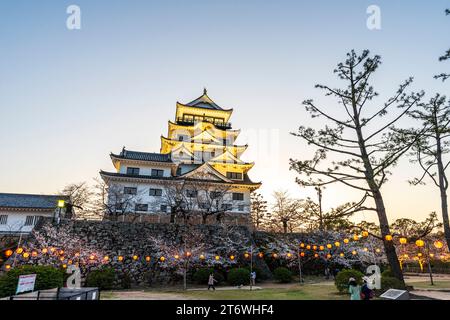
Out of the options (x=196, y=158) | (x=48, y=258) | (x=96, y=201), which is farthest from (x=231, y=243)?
(x=96, y=201)

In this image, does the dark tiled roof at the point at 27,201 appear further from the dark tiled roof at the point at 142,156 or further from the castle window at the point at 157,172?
the castle window at the point at 157,172

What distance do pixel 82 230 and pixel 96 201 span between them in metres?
14.3

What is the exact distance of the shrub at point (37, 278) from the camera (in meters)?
11.3

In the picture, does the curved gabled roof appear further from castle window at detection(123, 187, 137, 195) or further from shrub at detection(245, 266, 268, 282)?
shrub at detection(245, 266, 268, 282)

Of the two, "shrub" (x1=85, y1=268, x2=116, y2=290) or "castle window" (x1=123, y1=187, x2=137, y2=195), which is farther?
"castle window" (x1=123, y1=187, x2=137, y2=195)

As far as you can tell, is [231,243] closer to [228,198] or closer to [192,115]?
[228,198]

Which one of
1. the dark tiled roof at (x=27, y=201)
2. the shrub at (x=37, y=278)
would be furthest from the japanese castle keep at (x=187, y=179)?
the shrub at (x=37, y=278)

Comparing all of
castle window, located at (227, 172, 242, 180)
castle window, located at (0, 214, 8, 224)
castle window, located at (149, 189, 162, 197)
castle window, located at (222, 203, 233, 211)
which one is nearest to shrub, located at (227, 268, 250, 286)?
castle window, located at (222, 203, 233, 211)

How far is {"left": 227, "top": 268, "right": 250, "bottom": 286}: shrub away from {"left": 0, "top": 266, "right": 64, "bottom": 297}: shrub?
37.0 ft

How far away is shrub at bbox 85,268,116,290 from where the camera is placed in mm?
17188

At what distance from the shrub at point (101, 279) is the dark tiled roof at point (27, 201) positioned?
15336 mm

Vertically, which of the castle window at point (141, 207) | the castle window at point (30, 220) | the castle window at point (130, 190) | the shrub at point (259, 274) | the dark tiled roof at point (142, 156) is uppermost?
the dark tiled roof at point (142, 156)

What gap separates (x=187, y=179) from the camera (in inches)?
1233

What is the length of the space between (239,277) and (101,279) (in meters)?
9.76
